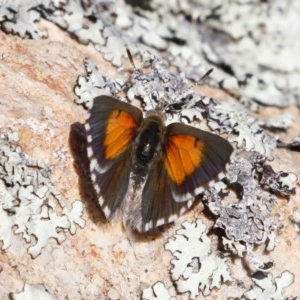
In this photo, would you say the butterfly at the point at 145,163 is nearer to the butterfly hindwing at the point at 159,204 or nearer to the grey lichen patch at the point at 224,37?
the butterfly hindwing at the point at 159,204

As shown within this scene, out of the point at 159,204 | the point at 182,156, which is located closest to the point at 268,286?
the point at 159,204

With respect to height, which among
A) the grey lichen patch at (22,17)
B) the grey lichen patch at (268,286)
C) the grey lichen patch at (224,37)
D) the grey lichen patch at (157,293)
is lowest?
the grey lichen patch at (224,37)

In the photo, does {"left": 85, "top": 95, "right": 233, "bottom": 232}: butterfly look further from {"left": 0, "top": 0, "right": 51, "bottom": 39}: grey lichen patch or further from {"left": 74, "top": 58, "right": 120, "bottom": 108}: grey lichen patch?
{"left": 0, "top": 0, "right": 51, "bottom": 39}: grey lichen patch

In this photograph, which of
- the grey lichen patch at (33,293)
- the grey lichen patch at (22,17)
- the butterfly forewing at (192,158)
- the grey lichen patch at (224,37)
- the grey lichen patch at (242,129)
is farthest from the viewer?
the grey lichen patch at (224,37)

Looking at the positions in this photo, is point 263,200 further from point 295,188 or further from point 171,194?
point 171,194

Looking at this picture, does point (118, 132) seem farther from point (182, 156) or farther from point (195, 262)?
point (195, 262)

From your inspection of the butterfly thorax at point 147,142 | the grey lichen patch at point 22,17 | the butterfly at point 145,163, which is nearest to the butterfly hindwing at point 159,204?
the butterfly at point 145,163

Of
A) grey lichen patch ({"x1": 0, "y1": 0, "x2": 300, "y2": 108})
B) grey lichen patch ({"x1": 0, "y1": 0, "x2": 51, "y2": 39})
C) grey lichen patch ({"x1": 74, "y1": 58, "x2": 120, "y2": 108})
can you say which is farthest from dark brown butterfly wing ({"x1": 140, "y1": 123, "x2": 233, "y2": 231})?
grey lichen patch ({"x1": 0, "y1": 0, "x2": 300, "y2": 108})

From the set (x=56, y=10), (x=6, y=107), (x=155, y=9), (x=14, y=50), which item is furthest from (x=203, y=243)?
(x=155, y=9)
